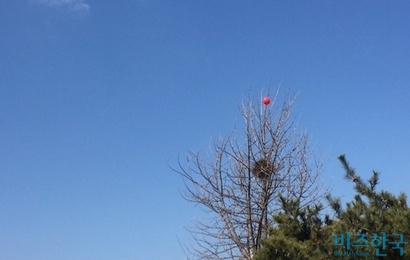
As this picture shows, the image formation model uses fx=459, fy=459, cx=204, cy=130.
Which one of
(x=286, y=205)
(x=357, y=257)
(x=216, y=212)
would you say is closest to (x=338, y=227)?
(x=357, y=257)

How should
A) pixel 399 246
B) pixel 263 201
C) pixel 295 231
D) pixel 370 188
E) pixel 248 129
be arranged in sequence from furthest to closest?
pixel 248 129
pixel 263 201
pixel 370 188
pixel 295 231
pixel 399 246

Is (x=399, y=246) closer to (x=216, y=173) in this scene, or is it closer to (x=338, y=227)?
(x=338, y=227)

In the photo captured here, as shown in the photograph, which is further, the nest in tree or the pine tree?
the nest in tree

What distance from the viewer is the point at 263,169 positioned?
666 cm

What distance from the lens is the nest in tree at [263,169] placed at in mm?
6652

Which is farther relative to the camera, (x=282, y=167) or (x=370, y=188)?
(x=282, y=167)

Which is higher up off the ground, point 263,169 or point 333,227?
point 263,169

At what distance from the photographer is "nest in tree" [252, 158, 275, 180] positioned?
21.8 feet

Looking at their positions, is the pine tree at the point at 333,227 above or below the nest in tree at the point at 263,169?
below

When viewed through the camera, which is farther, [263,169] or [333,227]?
[263,169]

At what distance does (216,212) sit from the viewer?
6.82 meters

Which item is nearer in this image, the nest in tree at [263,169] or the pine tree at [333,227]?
the pine tree at [333,227]

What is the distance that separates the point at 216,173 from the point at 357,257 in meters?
2.73

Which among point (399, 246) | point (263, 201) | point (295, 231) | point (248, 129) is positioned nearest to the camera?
point (399, 246)
